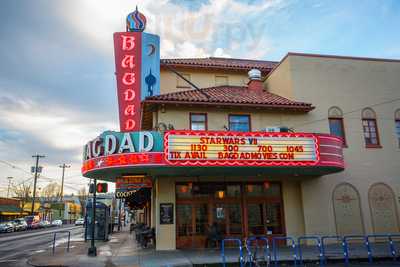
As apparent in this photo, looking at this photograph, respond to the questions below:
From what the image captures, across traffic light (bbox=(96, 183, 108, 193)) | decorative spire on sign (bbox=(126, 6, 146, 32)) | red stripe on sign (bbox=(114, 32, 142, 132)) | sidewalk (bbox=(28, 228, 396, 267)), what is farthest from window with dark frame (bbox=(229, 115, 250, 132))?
decorative spire on sign (bbox=(126, 6, 146, 32))

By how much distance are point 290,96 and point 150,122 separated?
863 cm

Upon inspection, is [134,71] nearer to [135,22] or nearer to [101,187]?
[135,22]

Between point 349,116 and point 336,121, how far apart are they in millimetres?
822

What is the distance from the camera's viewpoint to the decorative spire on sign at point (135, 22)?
2050 centimetres

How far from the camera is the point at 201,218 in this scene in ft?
59.1

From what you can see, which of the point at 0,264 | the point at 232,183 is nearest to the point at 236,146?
the point at 232,183

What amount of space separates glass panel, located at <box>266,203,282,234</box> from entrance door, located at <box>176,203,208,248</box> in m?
3.53

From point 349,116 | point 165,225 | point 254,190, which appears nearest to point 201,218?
point 165,225

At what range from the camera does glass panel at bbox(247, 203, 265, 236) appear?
1842 cm

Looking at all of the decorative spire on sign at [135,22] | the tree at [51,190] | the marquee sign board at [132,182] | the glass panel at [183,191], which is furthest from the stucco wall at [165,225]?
the tree at [51,190]

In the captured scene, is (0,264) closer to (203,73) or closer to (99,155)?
(99,155)

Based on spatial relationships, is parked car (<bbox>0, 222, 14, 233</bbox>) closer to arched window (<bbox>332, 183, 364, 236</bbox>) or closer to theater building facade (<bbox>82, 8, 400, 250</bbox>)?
theater building facade (<bbox>82, 8, 400, 250</bbox>)

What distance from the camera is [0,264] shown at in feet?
46.7

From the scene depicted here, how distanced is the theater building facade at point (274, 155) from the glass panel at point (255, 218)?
0.05 m
